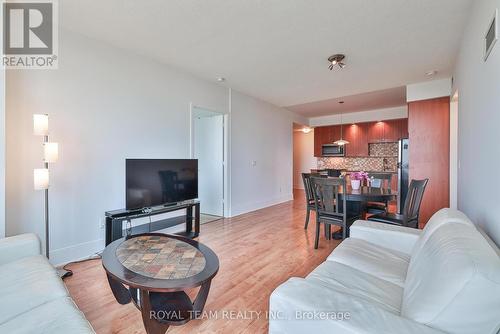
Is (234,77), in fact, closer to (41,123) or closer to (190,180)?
(190,180)

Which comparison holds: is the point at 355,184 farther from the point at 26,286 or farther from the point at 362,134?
the point at 362,134

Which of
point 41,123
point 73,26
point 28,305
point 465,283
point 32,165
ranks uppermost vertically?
point 73,26

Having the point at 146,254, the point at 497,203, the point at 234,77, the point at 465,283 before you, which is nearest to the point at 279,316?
the point at 465,283

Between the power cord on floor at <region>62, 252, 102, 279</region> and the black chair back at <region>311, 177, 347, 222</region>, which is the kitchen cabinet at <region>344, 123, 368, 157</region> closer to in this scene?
the black chair back at <region>311, 177, 347, 222</region>

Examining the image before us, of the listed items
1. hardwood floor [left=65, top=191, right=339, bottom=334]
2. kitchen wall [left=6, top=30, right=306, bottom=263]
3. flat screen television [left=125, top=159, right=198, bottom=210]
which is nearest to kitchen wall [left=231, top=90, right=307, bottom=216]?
hardwood floor [left=65, top=191, right=339, bottom=334]

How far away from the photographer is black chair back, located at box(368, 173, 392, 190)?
4172 mm

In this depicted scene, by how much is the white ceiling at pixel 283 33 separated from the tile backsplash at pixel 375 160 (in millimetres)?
3229

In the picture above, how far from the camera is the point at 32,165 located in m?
2.48

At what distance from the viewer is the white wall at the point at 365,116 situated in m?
6.55

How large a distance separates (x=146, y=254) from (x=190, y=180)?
6.69 ft

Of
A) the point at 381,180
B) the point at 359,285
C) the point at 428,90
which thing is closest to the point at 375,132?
the point at 428,90

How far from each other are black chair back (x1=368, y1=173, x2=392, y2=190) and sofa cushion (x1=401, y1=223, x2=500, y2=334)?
11.0 feet

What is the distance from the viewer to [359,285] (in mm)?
1420

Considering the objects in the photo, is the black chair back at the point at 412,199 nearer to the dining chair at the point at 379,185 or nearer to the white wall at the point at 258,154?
the dining chair at the point at 379,185
